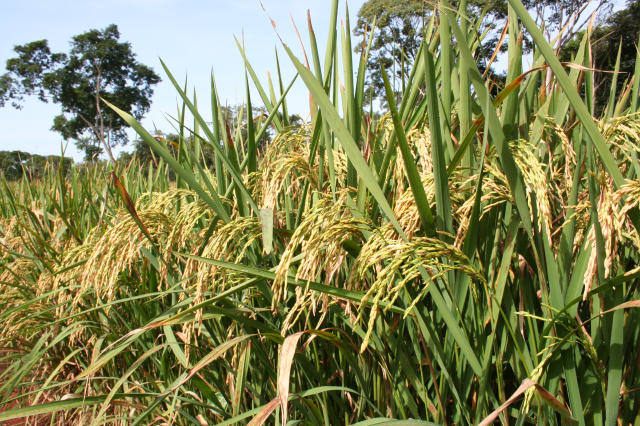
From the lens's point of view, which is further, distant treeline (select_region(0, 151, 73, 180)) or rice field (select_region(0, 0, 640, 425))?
distant treeline (select_region(0, 151, 73, 180))

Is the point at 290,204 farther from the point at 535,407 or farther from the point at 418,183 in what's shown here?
the point at 535,407

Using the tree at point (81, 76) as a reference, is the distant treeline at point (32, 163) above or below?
below

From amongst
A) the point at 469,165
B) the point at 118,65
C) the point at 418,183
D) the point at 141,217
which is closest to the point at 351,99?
the point at 469,165

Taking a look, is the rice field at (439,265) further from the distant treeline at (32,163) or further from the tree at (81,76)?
the tree at (81,76)

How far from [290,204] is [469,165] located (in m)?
0.63

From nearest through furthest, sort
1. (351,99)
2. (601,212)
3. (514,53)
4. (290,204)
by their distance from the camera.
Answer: (601,212), (514,53), (351,99), (290,204)

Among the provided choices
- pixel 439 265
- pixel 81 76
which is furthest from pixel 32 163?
pixel 81 76

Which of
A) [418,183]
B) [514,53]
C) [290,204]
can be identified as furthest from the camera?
[290,204]

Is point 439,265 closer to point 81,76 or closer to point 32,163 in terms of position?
point 32,163

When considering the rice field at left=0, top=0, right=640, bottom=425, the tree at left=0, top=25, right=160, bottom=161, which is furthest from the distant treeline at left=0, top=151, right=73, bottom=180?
the tree at left=0, top=25, right=160, bottom=161

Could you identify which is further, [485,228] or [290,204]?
[290,204]

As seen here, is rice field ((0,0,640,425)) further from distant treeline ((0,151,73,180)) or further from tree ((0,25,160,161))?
tree ((0,25,160,161))

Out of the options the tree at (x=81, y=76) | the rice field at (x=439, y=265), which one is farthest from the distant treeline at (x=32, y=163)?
the tree at (x=81, y=76)

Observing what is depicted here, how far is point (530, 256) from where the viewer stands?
1192mm
